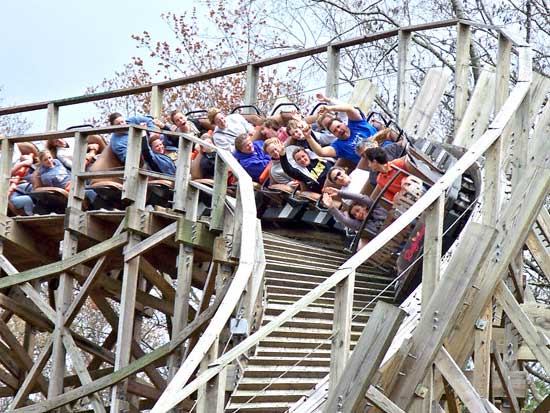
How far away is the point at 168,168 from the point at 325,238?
1674 millimetres

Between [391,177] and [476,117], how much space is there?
84.0 inches

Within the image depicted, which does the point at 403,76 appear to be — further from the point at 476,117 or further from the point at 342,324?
the point at 342,324

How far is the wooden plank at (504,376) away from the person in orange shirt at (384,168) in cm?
147

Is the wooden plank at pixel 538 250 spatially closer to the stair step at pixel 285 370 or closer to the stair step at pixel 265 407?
the stair step at pixel 285 370

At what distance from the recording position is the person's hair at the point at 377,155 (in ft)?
37.5

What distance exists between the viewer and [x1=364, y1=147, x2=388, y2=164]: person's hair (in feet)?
37.5

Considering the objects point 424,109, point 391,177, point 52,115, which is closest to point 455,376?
point 391,177

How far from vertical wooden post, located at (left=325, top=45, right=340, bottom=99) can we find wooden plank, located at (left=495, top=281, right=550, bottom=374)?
5.46 meters

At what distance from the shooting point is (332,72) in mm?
15156

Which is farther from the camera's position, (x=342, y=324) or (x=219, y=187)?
(x=219, y=187)

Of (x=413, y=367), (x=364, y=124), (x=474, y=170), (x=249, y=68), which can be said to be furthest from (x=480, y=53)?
(x=413, y=367)

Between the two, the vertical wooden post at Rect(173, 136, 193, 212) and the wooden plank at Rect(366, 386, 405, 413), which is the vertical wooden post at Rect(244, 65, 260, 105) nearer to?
the vertical wooden post at Rect(173, 136, 193, 212)

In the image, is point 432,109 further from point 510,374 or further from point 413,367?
→ point 413,367

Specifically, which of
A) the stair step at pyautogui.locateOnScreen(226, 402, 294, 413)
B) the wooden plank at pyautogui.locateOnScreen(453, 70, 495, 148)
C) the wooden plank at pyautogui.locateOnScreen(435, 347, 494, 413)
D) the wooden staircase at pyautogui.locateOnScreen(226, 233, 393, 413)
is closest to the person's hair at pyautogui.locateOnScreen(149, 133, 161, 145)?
the wooden staircase at pyautogui.locateOnScreen(226, 233, 393, 413)
